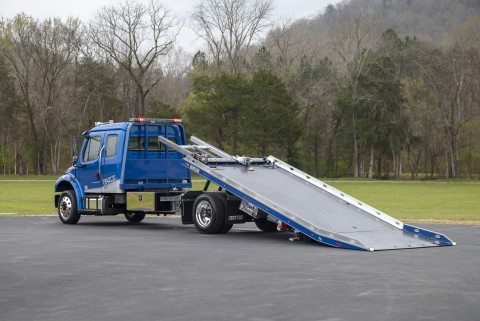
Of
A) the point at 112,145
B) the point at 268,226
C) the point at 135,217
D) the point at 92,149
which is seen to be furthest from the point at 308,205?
the point at 135,217

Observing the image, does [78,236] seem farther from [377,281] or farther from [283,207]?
[377,281]

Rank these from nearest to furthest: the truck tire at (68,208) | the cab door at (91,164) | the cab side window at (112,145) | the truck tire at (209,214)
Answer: the truck tire at (209,214) < the cab side window at (112,145) < the cab door at (91,164) < the truck tire at (68,208)

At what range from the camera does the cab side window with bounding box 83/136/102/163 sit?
2112 centimetres

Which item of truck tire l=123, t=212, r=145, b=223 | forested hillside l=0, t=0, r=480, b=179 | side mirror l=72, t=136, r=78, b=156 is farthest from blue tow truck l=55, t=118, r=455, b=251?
forested hillside l=0, t=0, r=480, b=179

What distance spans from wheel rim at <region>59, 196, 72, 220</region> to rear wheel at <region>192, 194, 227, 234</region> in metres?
4.90

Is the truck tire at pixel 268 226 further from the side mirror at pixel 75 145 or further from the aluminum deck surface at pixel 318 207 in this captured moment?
the side mirror at pixel 75 145

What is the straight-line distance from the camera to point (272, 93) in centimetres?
7819

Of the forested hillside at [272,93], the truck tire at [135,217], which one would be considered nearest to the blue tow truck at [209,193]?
the truck tire at [135,217]

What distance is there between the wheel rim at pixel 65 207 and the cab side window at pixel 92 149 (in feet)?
4.24

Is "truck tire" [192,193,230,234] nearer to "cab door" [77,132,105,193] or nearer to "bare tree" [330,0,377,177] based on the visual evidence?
"cab door" [77,132,105,193]

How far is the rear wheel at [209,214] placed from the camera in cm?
1775

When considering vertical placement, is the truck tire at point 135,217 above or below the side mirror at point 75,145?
below

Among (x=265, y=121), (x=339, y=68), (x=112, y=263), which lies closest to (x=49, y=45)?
(x=265, y=121)

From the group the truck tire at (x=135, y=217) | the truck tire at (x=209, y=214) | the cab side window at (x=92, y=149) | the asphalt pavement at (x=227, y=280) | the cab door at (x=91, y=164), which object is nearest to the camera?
the asphalt pavement at (x=227, y=280)
